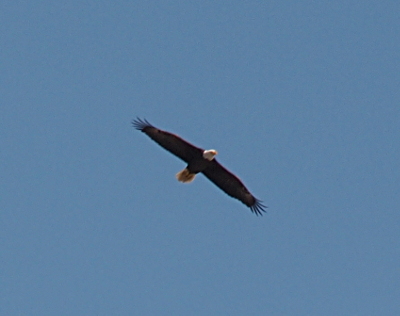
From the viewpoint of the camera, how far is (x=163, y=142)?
3066 cm

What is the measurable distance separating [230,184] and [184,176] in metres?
1.26

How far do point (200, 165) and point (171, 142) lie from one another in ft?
3.52

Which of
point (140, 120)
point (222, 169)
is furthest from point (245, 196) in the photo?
point (140, 120)

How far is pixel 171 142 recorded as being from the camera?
30.6m

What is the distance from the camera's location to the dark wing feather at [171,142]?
3036cm

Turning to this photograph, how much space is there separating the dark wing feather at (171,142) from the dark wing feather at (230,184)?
0.64 meters

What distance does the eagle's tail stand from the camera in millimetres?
31531

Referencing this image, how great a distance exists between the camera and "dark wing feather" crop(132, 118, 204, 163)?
30359 millimetres

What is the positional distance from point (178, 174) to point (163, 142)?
1273 millimetres

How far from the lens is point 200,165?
31.1m

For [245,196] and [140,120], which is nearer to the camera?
[140,120]

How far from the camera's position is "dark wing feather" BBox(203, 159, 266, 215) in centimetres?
3149

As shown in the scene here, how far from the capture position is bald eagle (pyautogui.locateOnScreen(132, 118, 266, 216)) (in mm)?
30453

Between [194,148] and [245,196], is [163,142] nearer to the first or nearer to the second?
[194,148]
